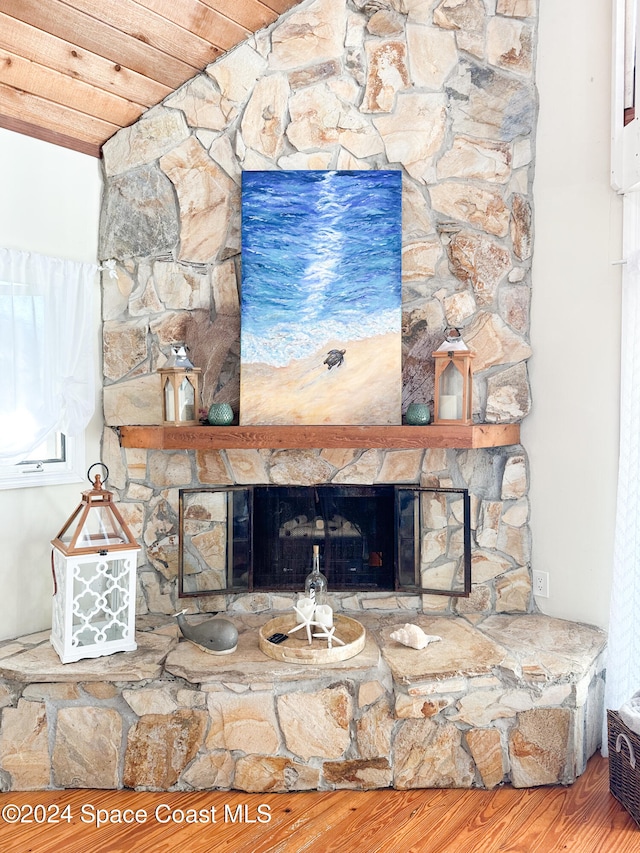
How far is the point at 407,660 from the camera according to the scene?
2.56 m

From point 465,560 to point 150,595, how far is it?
150 centimetres

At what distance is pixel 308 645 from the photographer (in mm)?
2621

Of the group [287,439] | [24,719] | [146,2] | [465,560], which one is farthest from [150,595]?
[146,2]

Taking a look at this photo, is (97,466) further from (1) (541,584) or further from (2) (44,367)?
(1) (541,584)

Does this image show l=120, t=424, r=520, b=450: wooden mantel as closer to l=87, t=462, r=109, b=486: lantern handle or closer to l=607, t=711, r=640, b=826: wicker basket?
l=87, t=462, r=109, b=486: lantern handle

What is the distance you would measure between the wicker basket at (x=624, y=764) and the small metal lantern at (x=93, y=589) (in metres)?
1.87

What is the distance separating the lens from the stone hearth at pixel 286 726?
244 centimetres

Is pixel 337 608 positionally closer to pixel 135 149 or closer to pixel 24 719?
pixel 24 719

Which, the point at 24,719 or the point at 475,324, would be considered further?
the point at 475,324

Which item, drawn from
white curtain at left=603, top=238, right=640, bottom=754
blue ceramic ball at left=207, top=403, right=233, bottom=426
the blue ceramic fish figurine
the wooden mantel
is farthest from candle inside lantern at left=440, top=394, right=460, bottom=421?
the blue ceramic fish figurine

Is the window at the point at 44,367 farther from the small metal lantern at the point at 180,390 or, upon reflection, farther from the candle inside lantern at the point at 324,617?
the candle inside lantern at the point at 324,617

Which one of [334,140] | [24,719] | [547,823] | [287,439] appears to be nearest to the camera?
[547,823]

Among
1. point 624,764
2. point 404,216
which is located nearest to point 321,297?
point 404,216

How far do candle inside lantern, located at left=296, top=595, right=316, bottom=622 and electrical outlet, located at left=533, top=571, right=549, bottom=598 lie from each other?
1.09 meters
